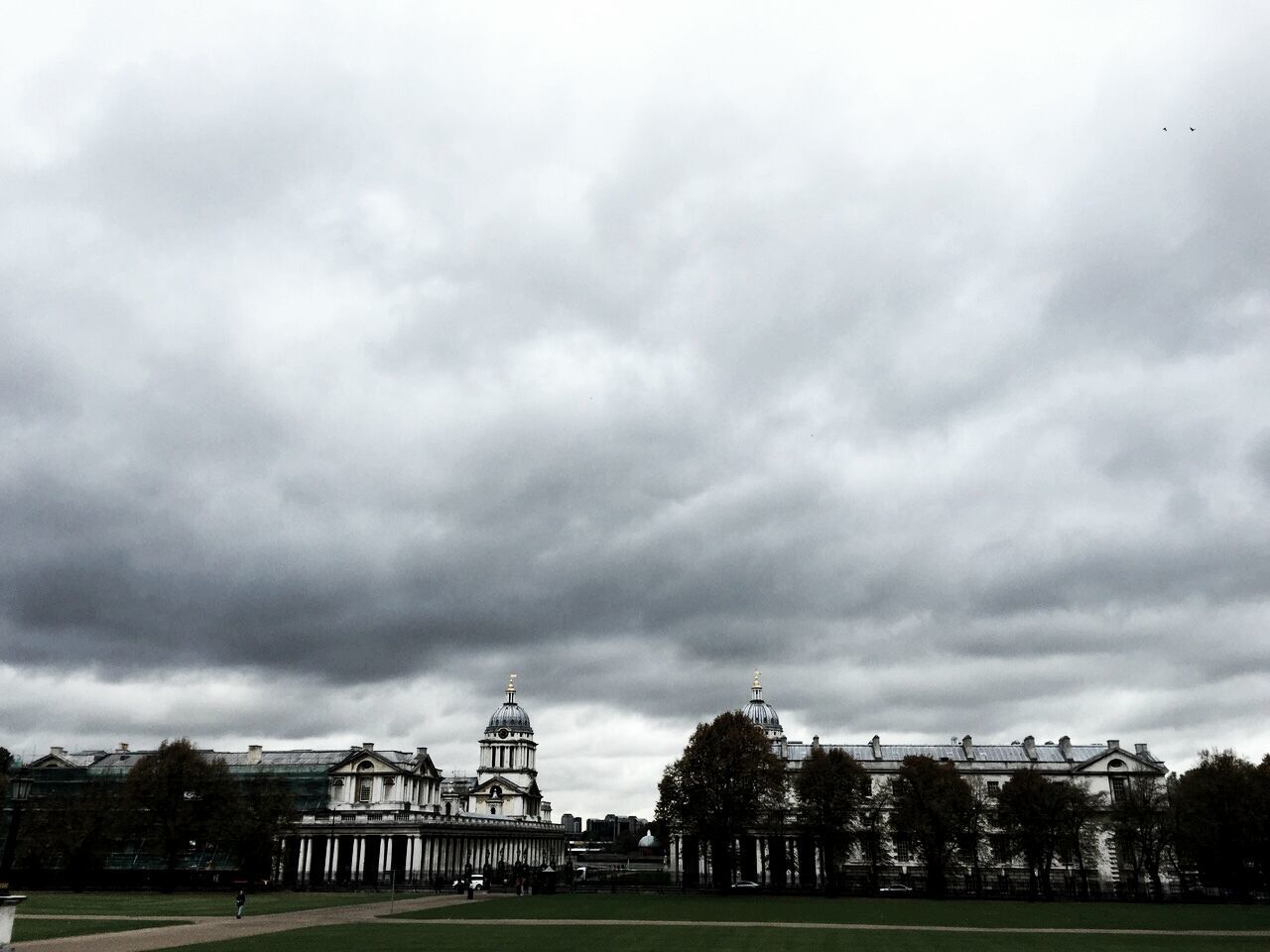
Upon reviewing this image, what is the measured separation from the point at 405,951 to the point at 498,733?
Answer: 474 ft

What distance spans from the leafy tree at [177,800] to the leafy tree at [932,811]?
201ft

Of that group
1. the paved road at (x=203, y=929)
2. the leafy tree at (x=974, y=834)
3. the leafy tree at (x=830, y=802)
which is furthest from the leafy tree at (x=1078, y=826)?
the paved road at (x=203, y=929)

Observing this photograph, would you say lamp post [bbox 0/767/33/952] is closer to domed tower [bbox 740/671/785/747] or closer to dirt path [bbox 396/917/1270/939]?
dirt path [bbox 396/917/1270/939]

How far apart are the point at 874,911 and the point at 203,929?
37.0 m

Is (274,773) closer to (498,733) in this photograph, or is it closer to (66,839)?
(66,839)

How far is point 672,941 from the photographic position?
38375mm

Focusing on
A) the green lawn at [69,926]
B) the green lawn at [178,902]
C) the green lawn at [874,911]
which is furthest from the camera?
the green lawn at [178,902]

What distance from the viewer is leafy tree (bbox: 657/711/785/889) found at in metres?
79.6

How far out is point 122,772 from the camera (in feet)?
407

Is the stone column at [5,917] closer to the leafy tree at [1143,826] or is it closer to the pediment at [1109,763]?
the leafy tree at [1143,826]

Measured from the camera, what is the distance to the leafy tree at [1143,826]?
85062 mm

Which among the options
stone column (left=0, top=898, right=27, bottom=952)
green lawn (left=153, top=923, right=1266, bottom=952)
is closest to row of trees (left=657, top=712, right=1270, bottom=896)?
green lawn (left=153, top=923, right=1266, bottom=952)

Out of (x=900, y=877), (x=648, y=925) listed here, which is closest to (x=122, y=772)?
(x=900, y=877)

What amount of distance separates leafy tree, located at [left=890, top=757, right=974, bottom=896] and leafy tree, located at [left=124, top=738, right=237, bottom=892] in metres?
61.4
